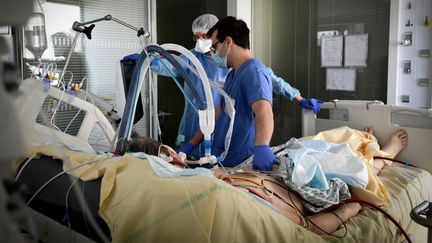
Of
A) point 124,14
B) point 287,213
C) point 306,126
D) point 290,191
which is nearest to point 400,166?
point 306,126

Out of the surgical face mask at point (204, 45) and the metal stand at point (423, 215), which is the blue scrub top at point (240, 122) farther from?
the metal stand at point (423, 215)

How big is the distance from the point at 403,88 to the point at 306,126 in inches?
33.5

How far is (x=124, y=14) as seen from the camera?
129 inches

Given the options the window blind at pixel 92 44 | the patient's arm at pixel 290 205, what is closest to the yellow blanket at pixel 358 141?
the patient's arm at pixel 290 205

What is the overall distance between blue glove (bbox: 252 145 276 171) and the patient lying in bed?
116 millimetres

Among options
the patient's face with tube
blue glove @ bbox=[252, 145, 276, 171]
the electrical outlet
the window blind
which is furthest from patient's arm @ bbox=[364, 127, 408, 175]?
the window blind

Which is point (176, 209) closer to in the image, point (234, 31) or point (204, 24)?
point (234, 31)

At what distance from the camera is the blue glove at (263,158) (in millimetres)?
1890

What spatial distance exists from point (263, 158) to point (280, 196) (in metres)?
0.31

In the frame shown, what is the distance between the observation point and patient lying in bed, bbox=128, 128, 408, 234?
154 cm

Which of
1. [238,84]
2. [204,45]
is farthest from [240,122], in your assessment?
[204,45]

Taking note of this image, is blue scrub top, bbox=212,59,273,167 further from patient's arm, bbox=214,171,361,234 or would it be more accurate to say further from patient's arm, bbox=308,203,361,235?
patient's arm, bbox=308,203,361,235

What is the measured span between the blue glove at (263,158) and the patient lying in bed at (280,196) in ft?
0.38

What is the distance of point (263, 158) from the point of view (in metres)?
1.90
